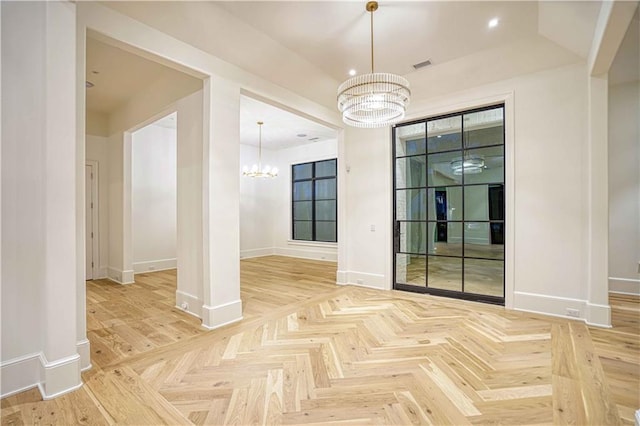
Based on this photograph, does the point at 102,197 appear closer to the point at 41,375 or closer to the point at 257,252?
the point at 257,252

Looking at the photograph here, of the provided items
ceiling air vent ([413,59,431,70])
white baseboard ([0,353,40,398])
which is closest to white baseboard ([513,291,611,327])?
ceiling air vent ([413,59,431,70])

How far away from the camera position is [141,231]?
20.5 ft

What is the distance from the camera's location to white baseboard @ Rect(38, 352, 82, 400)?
6.70 feet

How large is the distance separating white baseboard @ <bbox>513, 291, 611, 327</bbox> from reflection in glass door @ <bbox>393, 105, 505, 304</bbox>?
285 mm

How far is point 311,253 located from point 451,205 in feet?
15.6

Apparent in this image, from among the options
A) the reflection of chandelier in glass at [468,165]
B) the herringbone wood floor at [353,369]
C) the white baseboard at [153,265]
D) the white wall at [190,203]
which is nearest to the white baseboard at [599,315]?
the herringbone wood floor at [353,369]

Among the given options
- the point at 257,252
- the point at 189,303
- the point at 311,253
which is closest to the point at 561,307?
the point at 189,303

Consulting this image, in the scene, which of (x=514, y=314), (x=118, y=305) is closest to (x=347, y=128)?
(x=514, y=314)

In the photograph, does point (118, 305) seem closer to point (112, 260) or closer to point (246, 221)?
point (112, 260)

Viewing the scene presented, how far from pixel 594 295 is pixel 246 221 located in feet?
24.6

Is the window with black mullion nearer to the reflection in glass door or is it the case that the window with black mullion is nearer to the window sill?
the window sill

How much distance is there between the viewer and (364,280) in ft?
16.9

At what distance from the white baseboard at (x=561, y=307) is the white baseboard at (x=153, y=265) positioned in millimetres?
5996

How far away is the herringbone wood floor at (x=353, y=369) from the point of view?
6.22ft
